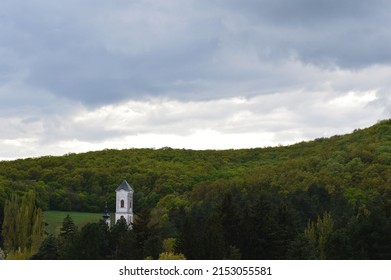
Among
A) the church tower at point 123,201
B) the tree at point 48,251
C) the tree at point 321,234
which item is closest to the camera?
the tree at point 48,251

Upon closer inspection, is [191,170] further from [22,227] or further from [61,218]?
[22,227]

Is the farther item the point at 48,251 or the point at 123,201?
the point at 123,201

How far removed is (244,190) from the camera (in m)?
120

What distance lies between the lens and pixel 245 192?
11694cm

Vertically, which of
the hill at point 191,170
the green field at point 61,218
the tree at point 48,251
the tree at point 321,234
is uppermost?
the hill at point 191,170

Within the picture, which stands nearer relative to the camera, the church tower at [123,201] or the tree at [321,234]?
the tree at [321,234]

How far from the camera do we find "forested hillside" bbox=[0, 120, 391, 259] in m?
63.1

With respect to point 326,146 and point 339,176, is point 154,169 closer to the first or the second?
point 326,146

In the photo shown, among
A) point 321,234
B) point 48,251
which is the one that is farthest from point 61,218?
point 321,234

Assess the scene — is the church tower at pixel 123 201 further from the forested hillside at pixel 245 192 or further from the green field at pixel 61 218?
the green field at pixel 61 218

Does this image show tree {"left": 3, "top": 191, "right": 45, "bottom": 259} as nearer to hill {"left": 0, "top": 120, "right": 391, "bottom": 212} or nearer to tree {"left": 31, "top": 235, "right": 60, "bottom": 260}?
tree {"left": 31, "top": 235, "right": 60, "bottom": 260}

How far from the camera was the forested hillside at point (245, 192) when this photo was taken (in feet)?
207

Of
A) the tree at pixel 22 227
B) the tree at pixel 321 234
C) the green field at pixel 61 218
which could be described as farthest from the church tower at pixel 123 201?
the tree at pixel 321 234

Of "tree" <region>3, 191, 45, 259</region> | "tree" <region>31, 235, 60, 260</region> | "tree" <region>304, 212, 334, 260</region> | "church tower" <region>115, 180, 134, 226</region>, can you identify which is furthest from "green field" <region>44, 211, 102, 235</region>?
"tree" <region>304, 212, 334, 260</region>
